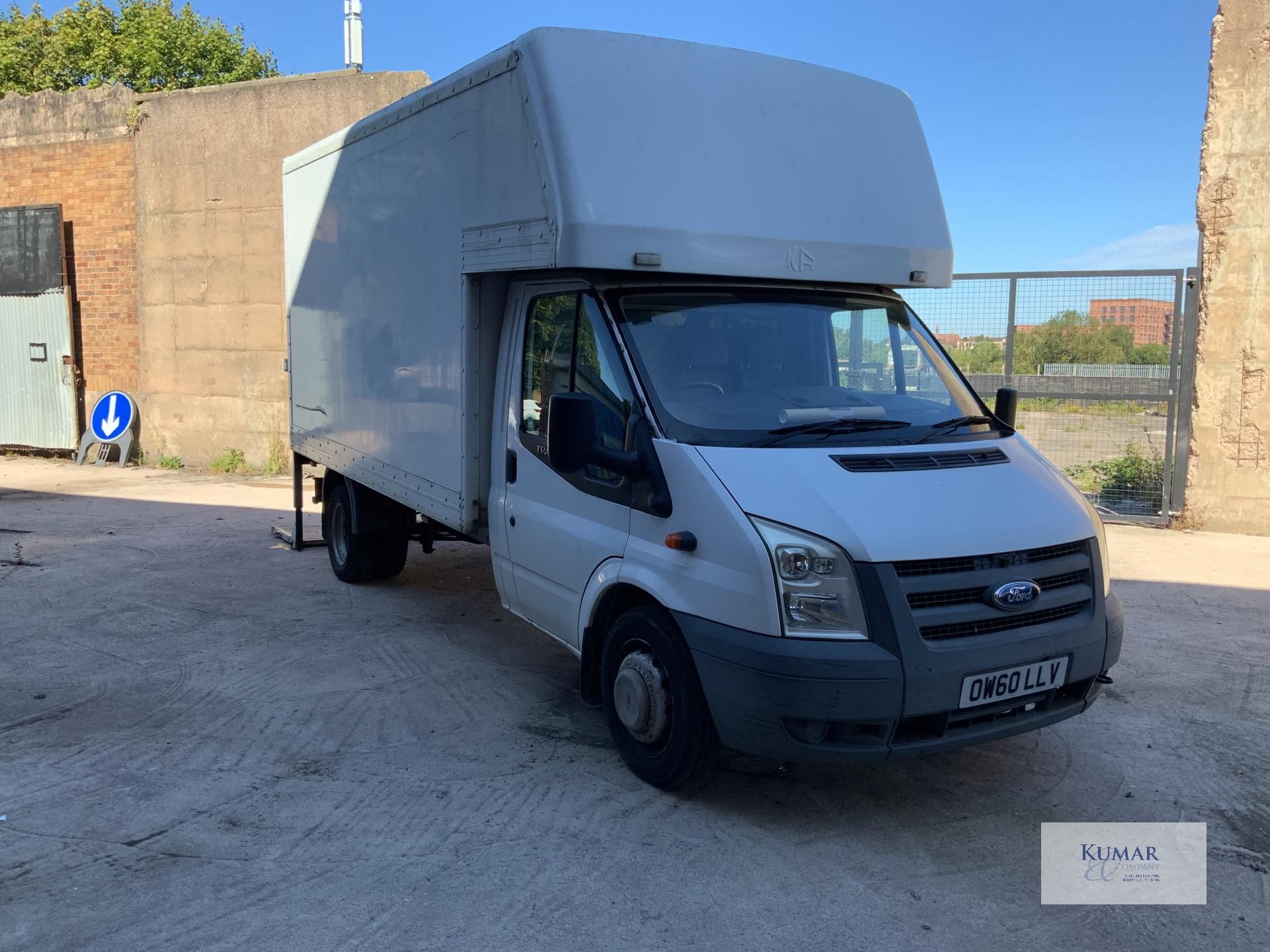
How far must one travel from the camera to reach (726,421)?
167 inches

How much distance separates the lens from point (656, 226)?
440 cm

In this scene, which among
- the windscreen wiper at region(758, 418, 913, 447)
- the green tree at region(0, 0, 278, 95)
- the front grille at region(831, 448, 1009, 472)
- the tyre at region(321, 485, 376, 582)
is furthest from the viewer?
the green tree at region(0, 0, 278, 95)

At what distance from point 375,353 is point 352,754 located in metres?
2.93

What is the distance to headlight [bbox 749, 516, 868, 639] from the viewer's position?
3678mm

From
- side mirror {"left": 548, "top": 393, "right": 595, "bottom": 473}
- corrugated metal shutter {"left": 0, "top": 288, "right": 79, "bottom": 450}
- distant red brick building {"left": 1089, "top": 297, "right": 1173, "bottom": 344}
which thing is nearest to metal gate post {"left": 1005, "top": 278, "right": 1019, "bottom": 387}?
distant red brick building {"left": 1089, "top": 297, "right": 1173, "bottom": 344}

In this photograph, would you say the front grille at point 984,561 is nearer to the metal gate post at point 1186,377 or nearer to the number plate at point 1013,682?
the number plate at point 1013,682

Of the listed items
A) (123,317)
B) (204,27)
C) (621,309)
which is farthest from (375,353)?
(204,27)

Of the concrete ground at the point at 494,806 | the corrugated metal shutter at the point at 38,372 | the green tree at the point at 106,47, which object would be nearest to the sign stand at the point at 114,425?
the corrugated metal shutter at the point at 38,372

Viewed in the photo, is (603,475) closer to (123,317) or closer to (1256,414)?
(1256,414)

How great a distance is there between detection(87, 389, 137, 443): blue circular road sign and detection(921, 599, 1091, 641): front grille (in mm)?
14471

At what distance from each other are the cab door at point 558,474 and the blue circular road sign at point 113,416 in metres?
12.1

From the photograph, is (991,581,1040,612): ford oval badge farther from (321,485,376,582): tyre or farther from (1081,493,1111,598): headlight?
(321,485,376,582): tyre

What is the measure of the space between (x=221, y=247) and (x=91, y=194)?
274 centimetres

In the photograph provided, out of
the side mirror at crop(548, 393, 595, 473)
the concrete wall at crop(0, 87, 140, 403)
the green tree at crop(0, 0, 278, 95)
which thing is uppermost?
the green tree at crop(0, 0, 278, 95)
